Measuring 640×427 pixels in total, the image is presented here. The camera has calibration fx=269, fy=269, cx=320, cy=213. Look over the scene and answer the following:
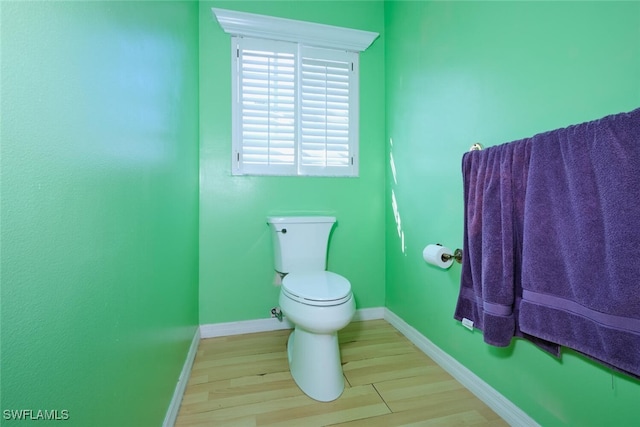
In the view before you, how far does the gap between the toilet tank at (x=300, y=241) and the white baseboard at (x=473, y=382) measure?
739 millimetres

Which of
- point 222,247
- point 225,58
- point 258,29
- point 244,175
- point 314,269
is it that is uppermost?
point 258,29

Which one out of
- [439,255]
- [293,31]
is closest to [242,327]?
[439,255]

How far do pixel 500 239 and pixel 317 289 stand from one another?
79 cm

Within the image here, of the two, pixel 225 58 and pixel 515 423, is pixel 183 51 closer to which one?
pixel 225 58

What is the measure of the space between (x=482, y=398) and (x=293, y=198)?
4.93ft

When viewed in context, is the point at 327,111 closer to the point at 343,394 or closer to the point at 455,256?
the point at 455,256

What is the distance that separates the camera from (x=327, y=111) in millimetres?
1969

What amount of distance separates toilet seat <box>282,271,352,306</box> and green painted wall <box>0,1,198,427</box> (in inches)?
21.2

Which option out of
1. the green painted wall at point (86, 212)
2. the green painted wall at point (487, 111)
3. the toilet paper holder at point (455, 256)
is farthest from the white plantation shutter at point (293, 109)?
the toilet paper holder at point (455, 256)

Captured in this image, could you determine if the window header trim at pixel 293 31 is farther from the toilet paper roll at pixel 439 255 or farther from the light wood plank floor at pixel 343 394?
the light wood plank floor at pixel 343 394

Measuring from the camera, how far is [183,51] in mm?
→ 1395

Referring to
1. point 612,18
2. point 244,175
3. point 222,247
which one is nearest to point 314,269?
point 222,247

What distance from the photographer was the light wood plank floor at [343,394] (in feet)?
3.68

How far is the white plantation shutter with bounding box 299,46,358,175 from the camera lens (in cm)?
193
